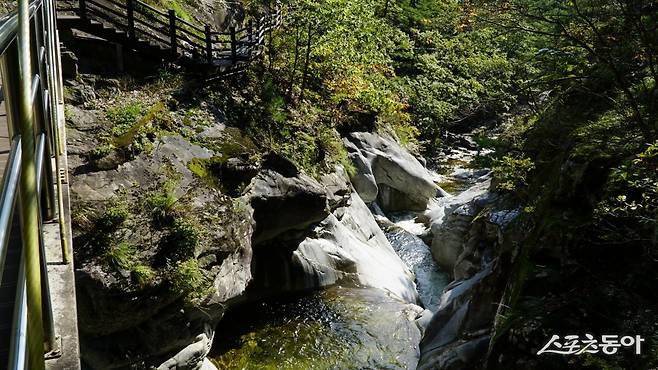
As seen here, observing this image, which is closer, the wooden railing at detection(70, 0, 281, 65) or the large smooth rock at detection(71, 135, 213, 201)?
the large smooth rock at detection(71, 135, 213, 201)

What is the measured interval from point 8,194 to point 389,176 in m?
19.1

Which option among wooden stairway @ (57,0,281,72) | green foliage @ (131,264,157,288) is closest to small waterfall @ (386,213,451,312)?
green foliage @ (131,264,157,288)

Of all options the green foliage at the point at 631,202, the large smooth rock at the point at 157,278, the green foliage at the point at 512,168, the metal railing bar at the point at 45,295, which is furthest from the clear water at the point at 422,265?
the metal railing bar at the point at 45,295

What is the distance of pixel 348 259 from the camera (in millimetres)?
13867

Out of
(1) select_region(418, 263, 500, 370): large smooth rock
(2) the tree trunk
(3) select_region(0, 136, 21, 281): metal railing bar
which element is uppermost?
(2) the tree trunk

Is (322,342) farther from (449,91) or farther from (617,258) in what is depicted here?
(449,91)

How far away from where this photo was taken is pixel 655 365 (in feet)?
13.9

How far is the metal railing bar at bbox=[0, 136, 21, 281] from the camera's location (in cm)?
111

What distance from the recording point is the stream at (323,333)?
10.8m

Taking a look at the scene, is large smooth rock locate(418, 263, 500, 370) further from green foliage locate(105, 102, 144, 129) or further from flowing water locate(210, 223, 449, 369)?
green foliage locate(105, 102, 144, 129)

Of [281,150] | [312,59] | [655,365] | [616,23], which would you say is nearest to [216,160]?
[281,150]

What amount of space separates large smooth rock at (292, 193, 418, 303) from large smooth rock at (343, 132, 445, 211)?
3129 mm

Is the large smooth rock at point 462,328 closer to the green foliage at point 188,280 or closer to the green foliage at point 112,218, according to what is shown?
the green foliage at point 188,280

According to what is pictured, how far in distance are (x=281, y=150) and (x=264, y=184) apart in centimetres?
187
